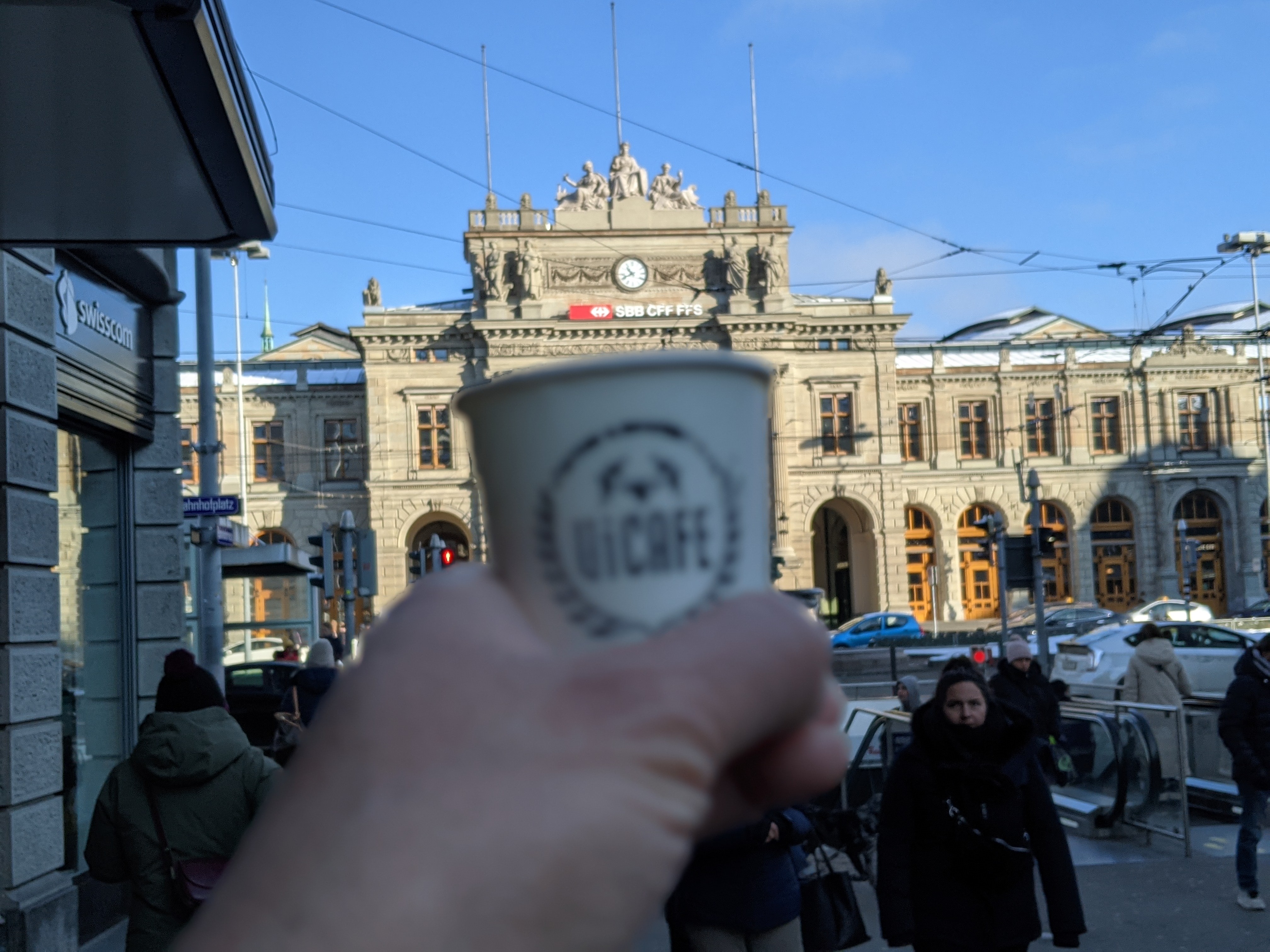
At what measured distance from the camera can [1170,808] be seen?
10.3m

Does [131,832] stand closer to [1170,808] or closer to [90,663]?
[90,663]

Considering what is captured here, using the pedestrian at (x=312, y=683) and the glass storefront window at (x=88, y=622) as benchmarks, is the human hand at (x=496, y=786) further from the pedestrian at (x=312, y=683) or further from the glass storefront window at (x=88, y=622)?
the pedestrian at (x=312, y=683)

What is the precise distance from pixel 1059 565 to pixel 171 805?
51.0 m

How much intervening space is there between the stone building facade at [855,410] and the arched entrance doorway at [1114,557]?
0.10 m

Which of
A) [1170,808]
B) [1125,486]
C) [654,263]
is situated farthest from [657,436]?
[1125,486]

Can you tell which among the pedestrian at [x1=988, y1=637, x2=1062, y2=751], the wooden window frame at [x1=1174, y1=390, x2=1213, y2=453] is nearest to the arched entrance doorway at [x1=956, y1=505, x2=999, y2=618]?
the wooden window frame at [x1=1174, y1=390, x2=1213, y2=453]

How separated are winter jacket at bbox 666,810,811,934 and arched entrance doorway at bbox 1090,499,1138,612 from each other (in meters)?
49.8

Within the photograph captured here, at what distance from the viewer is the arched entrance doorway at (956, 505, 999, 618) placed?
50.9 m

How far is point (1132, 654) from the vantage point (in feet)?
51.7

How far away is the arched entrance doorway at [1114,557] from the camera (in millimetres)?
51719

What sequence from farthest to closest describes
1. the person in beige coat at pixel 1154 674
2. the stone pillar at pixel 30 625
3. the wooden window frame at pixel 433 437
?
the wooden window frame at pixel 433 437 < the person in beige coat at pixel 1154 674 < the stone pillar at pixel 30 625

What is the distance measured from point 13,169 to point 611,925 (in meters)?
4.73

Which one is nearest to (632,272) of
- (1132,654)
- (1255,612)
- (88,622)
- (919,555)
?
(919,555)

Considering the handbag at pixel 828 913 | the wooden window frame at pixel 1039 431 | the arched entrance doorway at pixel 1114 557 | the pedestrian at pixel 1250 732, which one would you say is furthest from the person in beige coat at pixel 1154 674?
the wooden window frame at pixel 1039 431
